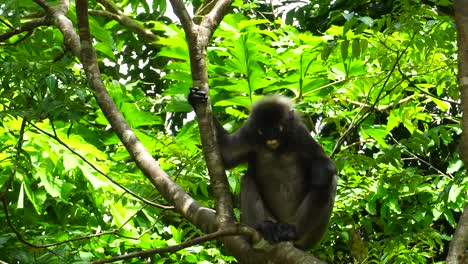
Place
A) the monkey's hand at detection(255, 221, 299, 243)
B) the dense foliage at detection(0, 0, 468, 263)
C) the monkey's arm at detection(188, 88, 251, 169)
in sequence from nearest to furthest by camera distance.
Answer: the dense foliage at detection(0, 0, 468, 263)
the monkey's hand at detection(255, 221, 299, 243)
the monkey's arm at detection(188, 88, 251, 169)

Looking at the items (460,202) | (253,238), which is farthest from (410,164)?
(253,238)

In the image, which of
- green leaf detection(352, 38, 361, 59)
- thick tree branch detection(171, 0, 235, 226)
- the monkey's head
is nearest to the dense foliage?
green leaf detection(352, 38, 361, 59)

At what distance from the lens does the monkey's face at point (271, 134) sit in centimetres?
576

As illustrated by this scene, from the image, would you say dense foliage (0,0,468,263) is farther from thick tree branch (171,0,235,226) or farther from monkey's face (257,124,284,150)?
thick tree branch (171,0,235,226)

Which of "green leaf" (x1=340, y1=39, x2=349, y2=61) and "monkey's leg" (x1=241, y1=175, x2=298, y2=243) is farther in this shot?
"monkey's leg" (x1=241, y1=175, x2=298, y2=243)

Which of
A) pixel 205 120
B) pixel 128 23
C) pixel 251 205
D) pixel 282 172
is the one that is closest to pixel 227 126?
pixel 282 172

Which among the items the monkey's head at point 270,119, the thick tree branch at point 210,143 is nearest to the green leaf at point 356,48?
the thick tree branch at point 210,143

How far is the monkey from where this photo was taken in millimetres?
5715

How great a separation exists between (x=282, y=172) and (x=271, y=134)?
592 millimetres

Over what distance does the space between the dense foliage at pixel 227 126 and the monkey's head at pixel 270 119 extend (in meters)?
0.15

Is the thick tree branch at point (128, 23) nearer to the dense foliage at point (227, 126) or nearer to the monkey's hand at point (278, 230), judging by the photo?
the dense foliage at point (227, 126)

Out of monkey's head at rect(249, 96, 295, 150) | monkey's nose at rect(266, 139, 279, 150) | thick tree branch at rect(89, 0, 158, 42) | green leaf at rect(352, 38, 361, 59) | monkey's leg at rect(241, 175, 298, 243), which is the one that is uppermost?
green leaf at rect(352, 38, 361, 59)

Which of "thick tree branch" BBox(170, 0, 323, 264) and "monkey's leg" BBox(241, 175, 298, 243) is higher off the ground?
"thick tree branch" BBox(170, 0, 323, 264)

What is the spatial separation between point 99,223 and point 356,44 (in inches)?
118
